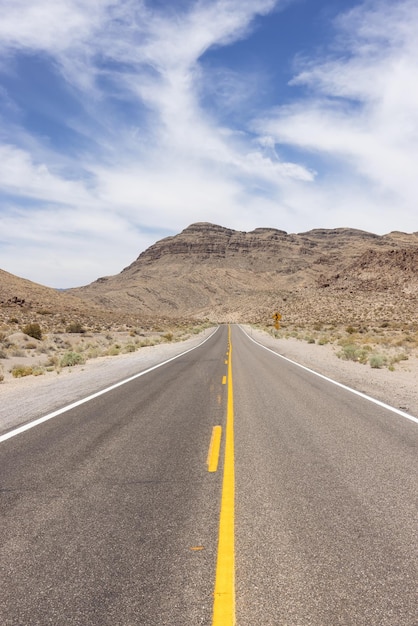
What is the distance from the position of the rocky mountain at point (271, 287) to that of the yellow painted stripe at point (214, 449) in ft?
211

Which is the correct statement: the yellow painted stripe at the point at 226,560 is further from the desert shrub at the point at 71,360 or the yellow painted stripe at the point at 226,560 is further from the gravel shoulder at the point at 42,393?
the desert shrub at the point at 71,360

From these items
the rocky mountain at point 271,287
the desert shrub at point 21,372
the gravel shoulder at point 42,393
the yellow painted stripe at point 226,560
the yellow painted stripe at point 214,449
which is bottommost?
the desert shrub at point 21,372

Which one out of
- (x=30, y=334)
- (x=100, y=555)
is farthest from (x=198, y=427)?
(x=30, y=334)

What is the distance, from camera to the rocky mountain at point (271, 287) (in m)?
86.4

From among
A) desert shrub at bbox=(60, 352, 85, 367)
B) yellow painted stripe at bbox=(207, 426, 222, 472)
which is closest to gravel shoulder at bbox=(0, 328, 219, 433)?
desert shrub at bbox=(60, 352, 85, 367)

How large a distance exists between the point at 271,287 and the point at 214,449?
515 feet

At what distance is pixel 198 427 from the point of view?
755 centimetres

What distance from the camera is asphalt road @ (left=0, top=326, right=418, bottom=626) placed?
2693 millimetres

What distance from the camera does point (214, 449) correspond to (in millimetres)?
6145

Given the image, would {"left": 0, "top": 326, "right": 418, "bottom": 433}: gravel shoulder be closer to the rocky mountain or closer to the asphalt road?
the asphalt road

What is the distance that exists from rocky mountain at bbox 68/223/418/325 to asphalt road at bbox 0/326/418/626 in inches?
2562

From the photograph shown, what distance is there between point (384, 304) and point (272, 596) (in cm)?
8572

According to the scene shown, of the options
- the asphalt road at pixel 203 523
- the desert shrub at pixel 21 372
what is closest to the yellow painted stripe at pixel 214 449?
the asphalt road at pixel 203 523

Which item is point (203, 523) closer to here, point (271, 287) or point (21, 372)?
point (21, 372)
